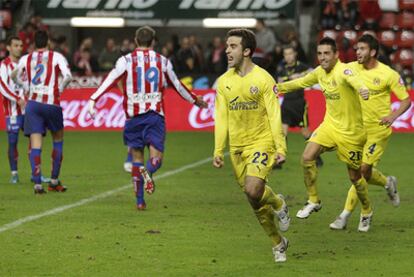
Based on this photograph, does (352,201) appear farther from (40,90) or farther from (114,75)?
(40,90)

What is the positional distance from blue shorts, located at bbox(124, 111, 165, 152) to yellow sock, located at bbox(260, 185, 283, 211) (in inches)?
135

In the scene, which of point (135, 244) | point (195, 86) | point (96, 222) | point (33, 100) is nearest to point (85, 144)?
point (195, 86)

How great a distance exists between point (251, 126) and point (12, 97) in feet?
21.4

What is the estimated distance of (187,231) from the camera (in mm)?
12375

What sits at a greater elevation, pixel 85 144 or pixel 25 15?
pixel 25 15

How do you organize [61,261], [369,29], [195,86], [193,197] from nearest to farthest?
[61,261], [193,197], [195,86], [369,29]

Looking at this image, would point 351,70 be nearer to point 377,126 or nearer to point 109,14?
point 377,126

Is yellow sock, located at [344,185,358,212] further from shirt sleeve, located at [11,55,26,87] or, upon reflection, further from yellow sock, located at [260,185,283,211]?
shirt sleeve, located at [11,55,26,87]

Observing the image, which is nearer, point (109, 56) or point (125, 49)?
point (125, 49)

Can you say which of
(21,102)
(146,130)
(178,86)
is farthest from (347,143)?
(21,102)

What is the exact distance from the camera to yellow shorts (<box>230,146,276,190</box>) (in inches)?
412

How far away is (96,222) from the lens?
42.5ft

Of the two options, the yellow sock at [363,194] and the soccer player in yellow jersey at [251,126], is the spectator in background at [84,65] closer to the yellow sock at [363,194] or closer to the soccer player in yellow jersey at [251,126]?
the yellow sock at [363,194]

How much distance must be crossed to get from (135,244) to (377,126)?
11.1 ft
